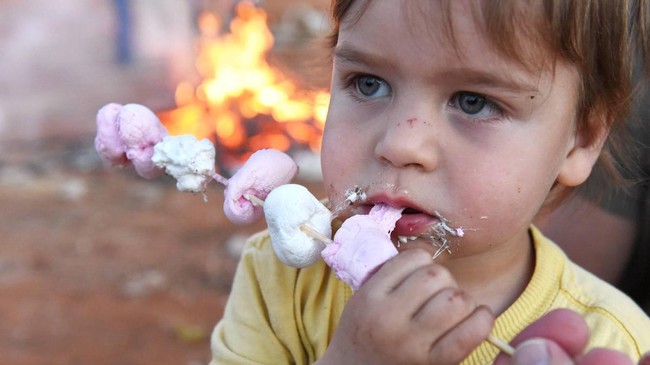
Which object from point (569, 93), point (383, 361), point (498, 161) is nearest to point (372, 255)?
point (383, 361)

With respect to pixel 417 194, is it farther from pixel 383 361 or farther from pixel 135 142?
pixel 135 142

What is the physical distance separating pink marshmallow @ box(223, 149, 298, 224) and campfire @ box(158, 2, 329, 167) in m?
3.81

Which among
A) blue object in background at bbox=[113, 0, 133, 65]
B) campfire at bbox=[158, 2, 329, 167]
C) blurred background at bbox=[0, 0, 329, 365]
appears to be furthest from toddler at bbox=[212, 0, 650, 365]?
blue object in background at bbox=[113, 0, 133, 65]

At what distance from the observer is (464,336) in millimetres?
1384

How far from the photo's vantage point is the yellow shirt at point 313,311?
206 centimetres

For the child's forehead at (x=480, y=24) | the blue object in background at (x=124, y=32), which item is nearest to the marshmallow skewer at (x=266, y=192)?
the child's forehead at (x=480, y=24)

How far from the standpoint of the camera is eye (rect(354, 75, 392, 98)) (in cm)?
183

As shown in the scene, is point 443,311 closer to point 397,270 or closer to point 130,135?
point 397,270

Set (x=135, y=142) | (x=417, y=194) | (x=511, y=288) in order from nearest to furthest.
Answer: (x=417, y=194), (x=135, y=142), (x=511, y=288)

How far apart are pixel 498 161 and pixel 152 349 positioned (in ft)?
8.16

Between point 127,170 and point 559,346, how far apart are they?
4.97 m

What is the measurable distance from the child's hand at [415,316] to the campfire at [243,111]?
14.0 ft

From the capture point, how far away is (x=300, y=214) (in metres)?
1.65

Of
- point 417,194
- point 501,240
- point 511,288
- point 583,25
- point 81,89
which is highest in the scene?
point 583,25
